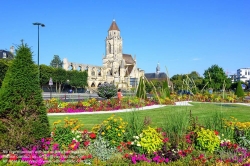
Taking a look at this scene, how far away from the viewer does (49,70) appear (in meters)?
52.9

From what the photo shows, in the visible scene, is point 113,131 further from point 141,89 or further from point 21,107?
point 141,89

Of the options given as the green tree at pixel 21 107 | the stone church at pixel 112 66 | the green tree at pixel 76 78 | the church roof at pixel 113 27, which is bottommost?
the green tree at pixel 21 107

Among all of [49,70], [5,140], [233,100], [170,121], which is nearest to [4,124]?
[5,140]

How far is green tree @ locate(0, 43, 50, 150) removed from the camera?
5.18 metres

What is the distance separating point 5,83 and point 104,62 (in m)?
85.2

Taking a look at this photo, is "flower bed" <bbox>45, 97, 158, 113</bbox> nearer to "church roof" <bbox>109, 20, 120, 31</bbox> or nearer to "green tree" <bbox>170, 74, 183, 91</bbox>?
"green tree" <bbox>170, 74, 183, 91</bbox>

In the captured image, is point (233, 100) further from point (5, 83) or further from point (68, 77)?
point (68, 77)

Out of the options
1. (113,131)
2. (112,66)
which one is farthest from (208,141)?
(112,66)

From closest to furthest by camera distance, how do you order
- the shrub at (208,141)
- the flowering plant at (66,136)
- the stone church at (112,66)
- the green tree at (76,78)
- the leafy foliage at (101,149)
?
the leafy foliage at (101,149) < the shrub at (208,141) < the flowering plant at (66,136) < the green tree at (76,78) < the stone church at (112,66)

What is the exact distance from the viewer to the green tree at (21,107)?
17.0 ft

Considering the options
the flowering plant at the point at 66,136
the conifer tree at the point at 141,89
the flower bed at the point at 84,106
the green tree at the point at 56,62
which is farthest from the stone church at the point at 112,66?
the flowering plant at the point at 66,136

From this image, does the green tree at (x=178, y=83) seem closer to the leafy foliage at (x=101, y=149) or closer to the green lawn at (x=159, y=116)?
the green lawn at (x=159, y=116)

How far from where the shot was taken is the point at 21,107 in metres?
5.33

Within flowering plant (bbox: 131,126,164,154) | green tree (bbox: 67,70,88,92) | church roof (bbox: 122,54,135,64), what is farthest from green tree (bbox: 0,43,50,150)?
church roof (bbox: 122,54,135,64)
